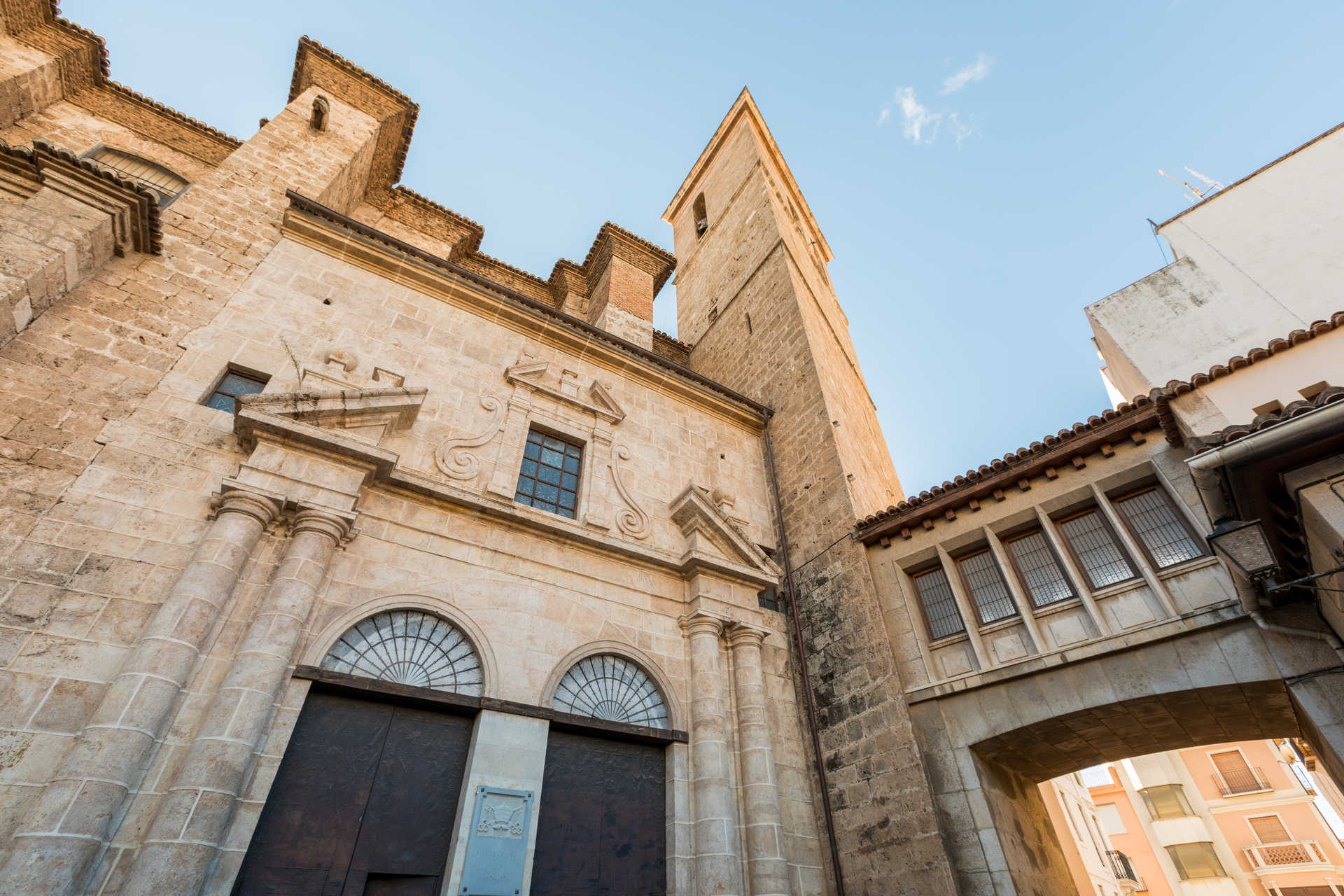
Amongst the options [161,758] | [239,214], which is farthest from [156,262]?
[161,758]

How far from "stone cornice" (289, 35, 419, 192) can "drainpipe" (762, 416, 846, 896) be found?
10171mm

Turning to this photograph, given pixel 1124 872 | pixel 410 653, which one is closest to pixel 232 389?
pixel 410 653

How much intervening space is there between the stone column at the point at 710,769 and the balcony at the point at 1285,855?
28.4 m

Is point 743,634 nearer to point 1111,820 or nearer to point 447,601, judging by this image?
point 447,601

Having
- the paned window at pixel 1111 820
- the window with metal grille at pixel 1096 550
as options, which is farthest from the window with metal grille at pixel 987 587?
the paned window at pixel 1111 820

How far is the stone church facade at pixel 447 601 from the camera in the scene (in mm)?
5223

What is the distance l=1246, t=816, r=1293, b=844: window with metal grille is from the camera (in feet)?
76.2

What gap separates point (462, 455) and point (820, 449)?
6.11 metres

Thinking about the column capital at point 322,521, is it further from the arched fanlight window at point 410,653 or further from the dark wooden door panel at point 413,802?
the dark wooden door panel at point 413,802

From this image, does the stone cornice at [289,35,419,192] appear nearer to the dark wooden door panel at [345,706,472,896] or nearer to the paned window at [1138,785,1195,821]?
the dark wooden door panel at [345,706,472,896]

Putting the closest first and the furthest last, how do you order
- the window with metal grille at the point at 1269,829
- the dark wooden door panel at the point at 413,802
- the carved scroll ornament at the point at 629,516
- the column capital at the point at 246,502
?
the dark wooden door panel at the point at 413,802 → the column capital at the point at 246,502 → the carved scroll ornament at the point at 629,516 → the window with metal grille at the point at 1269,829

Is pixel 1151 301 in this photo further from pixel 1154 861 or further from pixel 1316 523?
pixel 1154 861

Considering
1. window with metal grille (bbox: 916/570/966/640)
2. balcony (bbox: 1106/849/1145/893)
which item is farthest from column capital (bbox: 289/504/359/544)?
balcony (bbox: 1106/849/1145/893)

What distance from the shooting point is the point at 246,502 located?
6141mm
